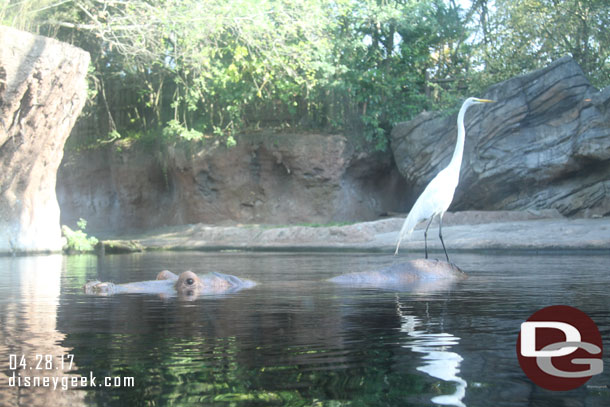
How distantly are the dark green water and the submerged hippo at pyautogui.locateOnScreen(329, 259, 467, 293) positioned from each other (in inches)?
18.7

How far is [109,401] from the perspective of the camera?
11.0 ft

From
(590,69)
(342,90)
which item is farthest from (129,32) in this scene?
(590,69)

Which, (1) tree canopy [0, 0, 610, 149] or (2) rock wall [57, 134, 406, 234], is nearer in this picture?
(1) tree canopy [0, 0, 610, 149]

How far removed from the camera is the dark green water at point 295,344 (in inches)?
135

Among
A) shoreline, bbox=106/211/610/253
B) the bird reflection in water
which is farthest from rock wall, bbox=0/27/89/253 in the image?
the bird reflection in water

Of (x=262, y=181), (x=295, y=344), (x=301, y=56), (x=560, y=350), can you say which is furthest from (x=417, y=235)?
(x=560, y=350)

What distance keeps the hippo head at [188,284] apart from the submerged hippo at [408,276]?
5.82 ft

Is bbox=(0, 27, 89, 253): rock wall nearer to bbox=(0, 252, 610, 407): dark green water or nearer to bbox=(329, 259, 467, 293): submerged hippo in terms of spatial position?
bbox=(0, 252, 610, 407): dark green water

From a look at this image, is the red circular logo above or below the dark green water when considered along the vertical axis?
above

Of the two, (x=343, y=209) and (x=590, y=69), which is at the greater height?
(x=590, y=69)

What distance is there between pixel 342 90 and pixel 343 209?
4.17 metres

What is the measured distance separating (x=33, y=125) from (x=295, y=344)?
15176mm

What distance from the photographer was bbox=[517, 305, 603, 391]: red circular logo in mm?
3721

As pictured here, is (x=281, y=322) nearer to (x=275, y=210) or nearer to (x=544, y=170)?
(x=544, y=170)
